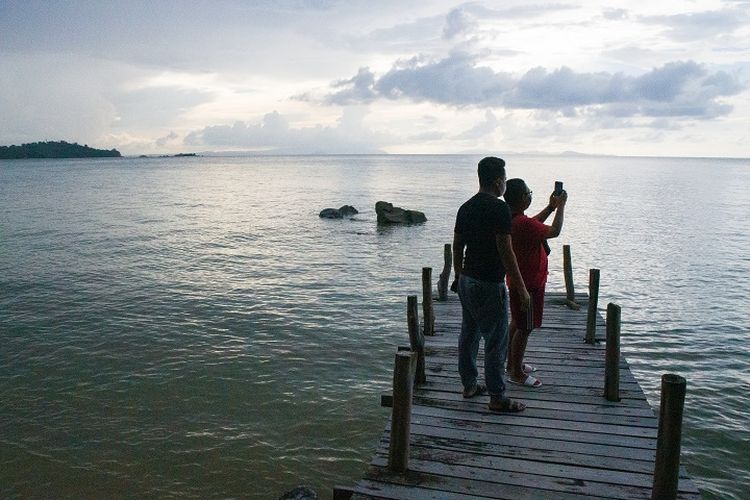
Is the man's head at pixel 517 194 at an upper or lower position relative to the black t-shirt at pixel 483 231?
upper

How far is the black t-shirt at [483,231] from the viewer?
589cm

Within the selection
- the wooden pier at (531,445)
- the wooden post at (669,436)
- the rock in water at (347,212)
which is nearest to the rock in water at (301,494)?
the wooden pier at (531,445)

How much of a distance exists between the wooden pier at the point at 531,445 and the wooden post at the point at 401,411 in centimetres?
3

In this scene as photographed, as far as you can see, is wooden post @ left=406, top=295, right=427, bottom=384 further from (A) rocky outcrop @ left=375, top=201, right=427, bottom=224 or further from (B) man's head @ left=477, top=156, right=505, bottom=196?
(A) rocky outcrop @ left=375, top=201, right=427, bottom=224

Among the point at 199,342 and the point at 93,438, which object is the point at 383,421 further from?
the point at 199,342

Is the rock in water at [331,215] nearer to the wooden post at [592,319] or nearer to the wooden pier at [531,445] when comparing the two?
the wooden post at [592,319]

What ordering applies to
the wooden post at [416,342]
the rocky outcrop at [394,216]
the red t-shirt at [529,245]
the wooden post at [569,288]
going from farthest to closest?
the rocky outcrop at [394,216] → the wooden post at [569,288] → the wooden post at [416,342] → the red t-shirt at [529,245]

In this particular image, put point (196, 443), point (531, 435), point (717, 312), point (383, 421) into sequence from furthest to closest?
point (717, 312) → point (383, 421) → point (196, 443) → point (531, 435)

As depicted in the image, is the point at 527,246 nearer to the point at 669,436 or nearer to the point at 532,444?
the point at 532,444

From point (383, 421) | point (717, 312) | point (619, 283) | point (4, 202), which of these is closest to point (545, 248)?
point (383, 421)

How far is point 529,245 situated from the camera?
7.00 m

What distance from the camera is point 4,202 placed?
183 feet

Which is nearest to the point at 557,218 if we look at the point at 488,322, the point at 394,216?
the point at 488,322

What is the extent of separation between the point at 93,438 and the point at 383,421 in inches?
220
